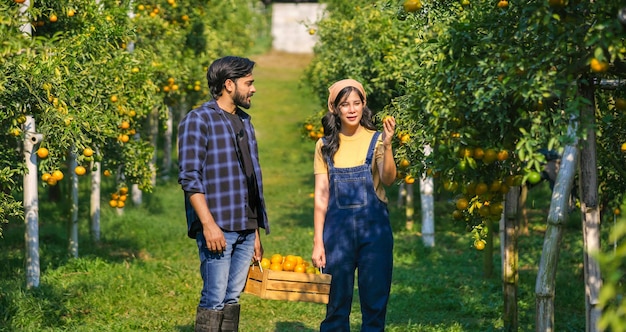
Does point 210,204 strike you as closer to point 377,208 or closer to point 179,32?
point 377,208

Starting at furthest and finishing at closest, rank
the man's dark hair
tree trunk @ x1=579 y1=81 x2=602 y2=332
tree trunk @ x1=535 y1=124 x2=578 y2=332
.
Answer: tree trunk @ x1=535 y1=124 x2=578 y2=332, the man's dark hair, tree trunk @ x1=579 y1=81 x2=602 y2=332

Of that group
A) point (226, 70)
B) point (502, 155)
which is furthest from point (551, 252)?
point (226, 70)

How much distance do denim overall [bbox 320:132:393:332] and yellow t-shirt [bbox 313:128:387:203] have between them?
1.6 inches

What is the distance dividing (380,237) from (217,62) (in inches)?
53.5

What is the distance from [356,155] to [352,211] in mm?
332

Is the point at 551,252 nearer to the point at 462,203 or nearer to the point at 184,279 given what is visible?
the point at 462,203

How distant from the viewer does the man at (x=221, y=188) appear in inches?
188

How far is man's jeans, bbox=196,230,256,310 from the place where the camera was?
485cm

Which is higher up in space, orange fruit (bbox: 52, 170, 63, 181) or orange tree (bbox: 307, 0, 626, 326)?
orange tree (bbox: 307, 0, 626, 326)

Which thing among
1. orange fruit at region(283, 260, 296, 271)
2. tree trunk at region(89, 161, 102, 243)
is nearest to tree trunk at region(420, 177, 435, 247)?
tree trunk at region(89, 161, 102, 243)

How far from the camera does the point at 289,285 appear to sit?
515 cm

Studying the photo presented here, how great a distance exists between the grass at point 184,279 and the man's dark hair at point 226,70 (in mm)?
2813

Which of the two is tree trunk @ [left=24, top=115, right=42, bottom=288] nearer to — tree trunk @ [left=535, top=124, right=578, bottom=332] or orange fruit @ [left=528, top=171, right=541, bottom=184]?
tree trunk @ [left=535, top=124, right=578, bottom=332]

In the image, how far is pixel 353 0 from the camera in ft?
45.6
